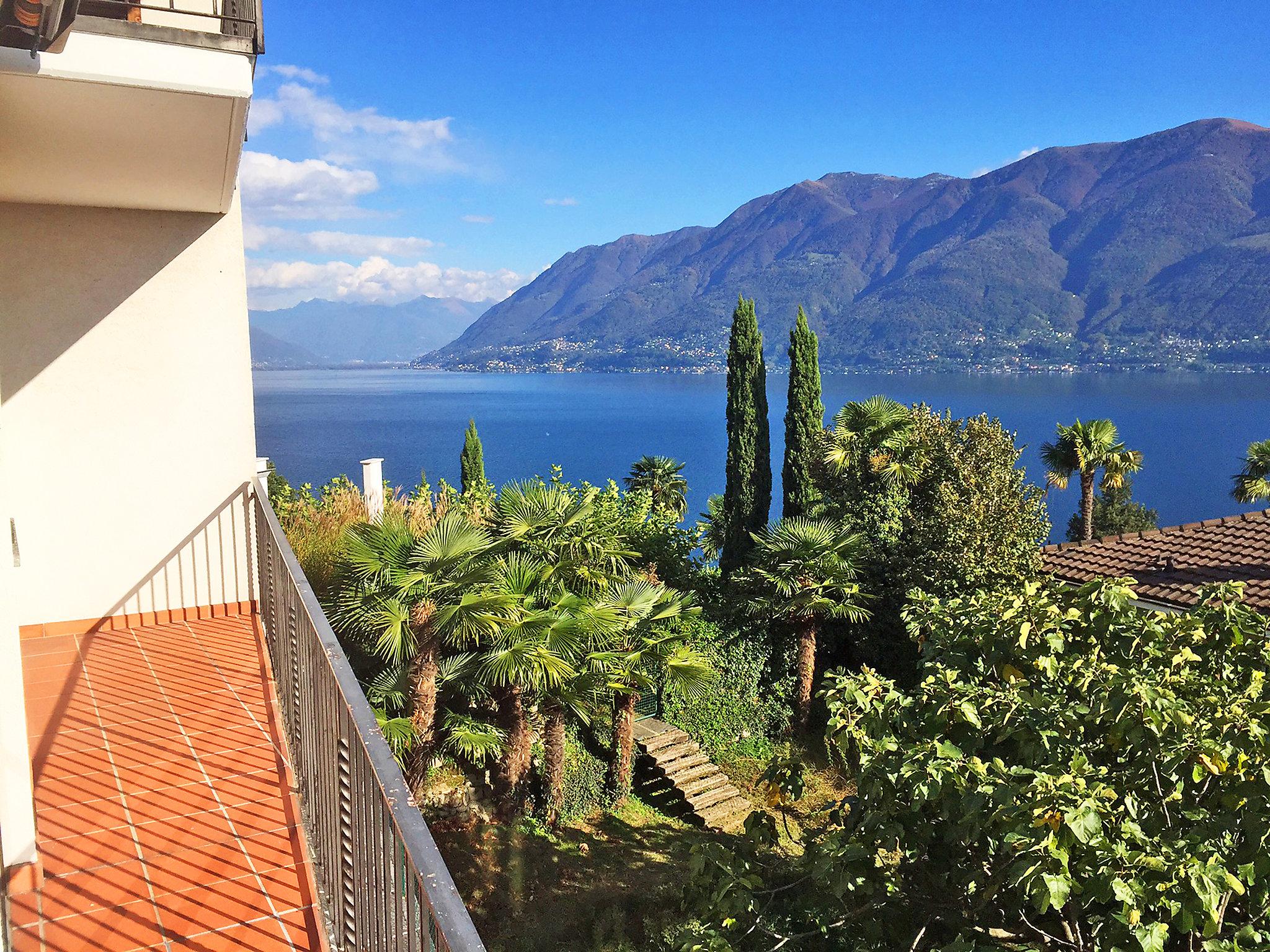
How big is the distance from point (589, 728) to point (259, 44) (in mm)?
11652

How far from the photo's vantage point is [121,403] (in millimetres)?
5543

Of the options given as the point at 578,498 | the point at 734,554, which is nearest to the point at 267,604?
the point at 578,498

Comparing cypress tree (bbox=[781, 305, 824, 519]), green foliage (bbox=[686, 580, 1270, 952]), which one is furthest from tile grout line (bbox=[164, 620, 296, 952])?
cypress tree (bbox=[781, 305, 824, 519])

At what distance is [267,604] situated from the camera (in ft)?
17.1

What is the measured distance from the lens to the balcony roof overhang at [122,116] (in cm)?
308

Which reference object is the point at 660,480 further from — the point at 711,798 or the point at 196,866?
the point at 196,866

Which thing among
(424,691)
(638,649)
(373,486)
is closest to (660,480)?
(638,649)

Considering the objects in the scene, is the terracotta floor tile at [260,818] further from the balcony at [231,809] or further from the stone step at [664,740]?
the stone step at [664,740]

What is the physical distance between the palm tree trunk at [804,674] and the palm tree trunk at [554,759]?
5.28 meters

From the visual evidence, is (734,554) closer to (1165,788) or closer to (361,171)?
(1165,788)

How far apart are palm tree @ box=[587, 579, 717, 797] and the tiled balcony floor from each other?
246 inches

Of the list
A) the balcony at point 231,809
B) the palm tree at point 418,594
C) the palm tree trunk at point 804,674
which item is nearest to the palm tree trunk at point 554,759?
the palm tree at point 418,594

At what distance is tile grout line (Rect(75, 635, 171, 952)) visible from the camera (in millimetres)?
2852

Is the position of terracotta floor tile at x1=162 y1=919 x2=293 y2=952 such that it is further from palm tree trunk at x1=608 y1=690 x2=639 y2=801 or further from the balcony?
palm tree trunk at x1=608 y1=690 x2=639 y2=801
